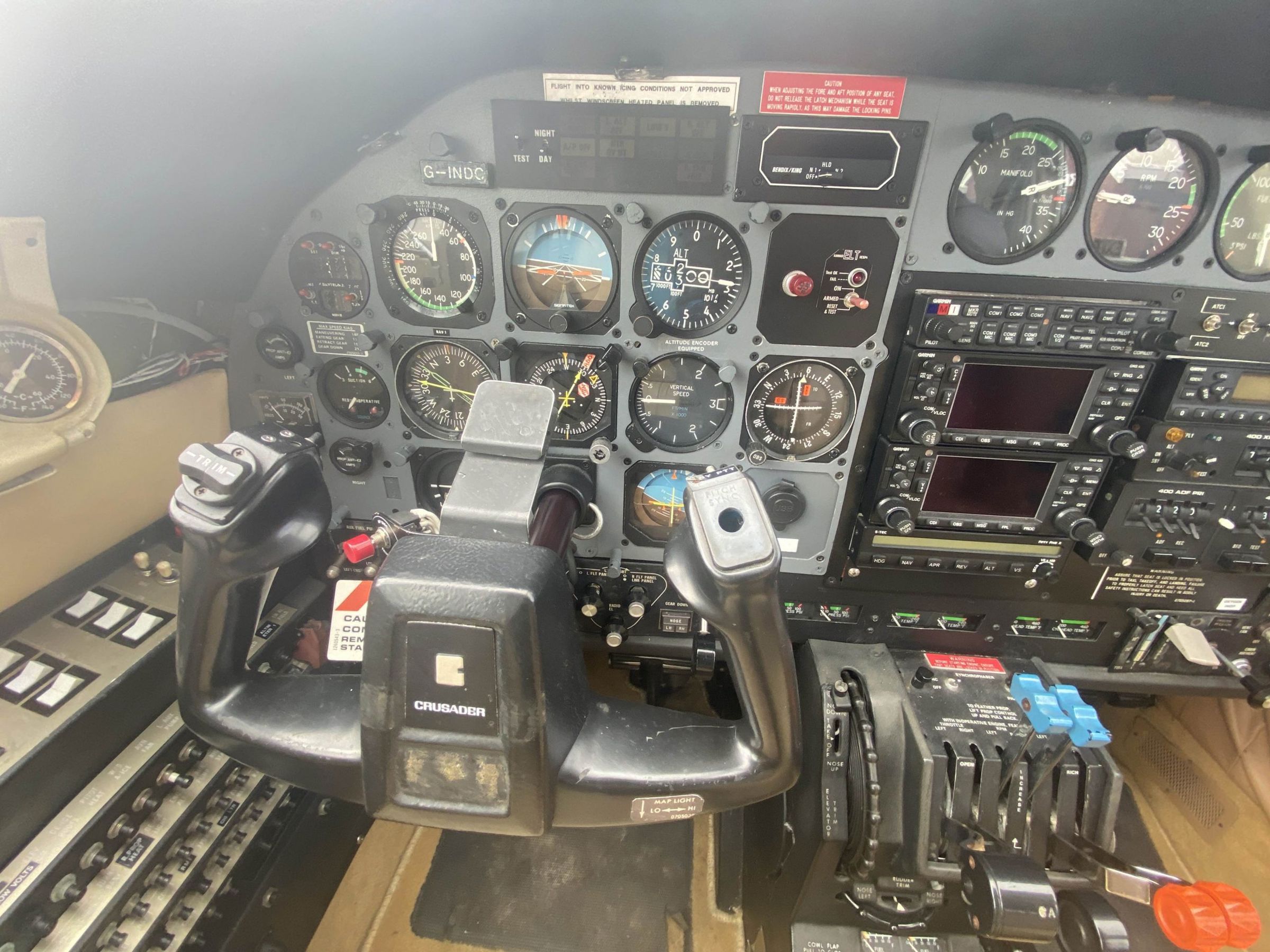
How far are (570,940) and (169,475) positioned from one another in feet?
6.12

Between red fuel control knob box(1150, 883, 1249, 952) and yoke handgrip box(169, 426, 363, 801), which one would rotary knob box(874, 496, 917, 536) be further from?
yoke handgrip box(169, 426, 363, 801)

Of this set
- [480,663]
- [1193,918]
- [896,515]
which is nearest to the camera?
[480,663]

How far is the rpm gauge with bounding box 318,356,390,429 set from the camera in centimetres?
171

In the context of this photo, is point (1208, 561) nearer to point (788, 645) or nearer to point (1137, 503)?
point (1137, 503)

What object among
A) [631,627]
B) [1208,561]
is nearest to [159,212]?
[631,627]

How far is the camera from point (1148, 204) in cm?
139

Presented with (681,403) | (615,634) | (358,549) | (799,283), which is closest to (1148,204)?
(799,283)

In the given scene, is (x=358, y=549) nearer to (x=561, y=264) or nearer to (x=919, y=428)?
(x=561, y=264)

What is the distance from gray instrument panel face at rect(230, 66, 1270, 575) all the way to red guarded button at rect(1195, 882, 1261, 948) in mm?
1041

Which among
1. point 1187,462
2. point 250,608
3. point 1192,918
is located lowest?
point 1192,918

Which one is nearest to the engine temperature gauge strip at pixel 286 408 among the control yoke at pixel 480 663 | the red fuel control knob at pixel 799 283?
the control yoke at pixel 480 663

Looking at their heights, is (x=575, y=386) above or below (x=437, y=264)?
below

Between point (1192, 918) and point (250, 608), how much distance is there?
6.06 ft

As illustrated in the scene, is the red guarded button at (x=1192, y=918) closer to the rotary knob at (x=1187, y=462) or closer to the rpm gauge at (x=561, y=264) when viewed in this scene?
the rotary knob at (x=1187, y=462)
